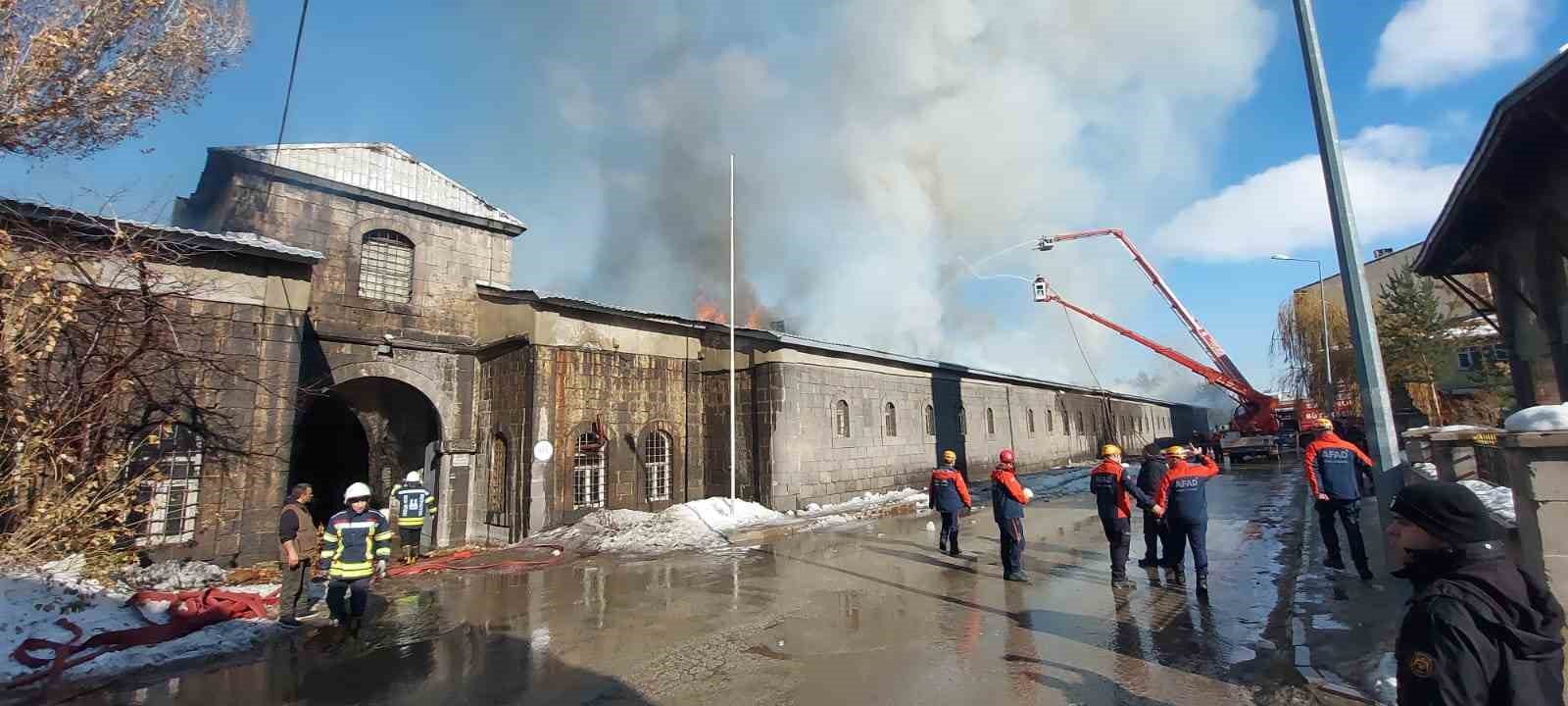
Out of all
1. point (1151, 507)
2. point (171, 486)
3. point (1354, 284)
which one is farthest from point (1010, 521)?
point (171, 486)

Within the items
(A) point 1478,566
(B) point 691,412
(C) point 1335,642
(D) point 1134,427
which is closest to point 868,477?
(B) point 691,412

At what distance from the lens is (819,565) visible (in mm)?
10719

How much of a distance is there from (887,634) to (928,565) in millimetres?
3741

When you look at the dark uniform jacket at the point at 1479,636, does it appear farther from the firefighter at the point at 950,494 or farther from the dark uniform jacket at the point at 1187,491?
the firefighter at the point at 950,494

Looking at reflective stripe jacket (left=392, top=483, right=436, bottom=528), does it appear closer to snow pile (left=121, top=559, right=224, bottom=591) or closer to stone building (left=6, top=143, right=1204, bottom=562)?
stone building (left=6, top=143, right=1204, bottom=562)

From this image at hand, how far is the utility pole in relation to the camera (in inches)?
258

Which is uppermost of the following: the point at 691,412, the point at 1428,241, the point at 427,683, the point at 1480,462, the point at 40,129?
the point at 40,129

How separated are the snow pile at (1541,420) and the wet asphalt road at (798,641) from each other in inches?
87.6

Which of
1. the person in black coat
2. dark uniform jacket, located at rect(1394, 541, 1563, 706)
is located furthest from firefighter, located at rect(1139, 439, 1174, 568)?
dark uniform jacket, located at rect(1394, 541, 1563, 706)

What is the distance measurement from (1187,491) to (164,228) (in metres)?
14.2

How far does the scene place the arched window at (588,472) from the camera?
51.8 feet

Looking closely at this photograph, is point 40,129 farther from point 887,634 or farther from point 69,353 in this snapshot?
point 887,634

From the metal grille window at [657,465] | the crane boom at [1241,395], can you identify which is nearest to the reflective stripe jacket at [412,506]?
the metal grille window at [657,465]

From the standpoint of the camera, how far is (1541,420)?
3875mm
